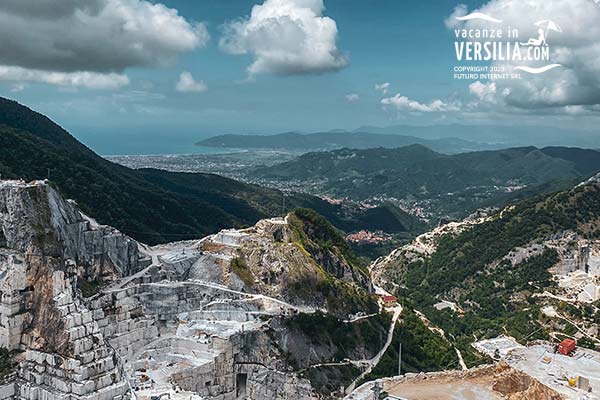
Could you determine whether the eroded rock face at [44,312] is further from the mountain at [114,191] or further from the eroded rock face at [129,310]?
the mountain at [114,191]

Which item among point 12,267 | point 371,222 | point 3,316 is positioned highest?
point 12,267

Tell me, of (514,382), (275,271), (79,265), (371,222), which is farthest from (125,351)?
(371,222)

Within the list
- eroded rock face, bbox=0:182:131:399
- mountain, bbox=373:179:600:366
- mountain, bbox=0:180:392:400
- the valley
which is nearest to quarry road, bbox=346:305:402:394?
the valley

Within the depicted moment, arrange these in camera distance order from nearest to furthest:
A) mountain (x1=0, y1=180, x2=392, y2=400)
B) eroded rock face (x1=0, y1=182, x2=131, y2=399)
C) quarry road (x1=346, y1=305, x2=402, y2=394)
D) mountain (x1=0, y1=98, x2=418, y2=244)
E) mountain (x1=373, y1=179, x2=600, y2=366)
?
1. eroded rock face (x1=0, y1=182, x2=131, y2=399)
2. mountain (x1=0, y1=180, x2=392, y2=400)
3. quarry road (x1=346, y1=305, x2=402, y2=394)
4. mountain (x1=373, y1=179, x2=600, y2=366)
5. mountain (x1=0, y1=98, x2=418, y2=244)

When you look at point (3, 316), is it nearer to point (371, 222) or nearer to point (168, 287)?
point (168, 287)

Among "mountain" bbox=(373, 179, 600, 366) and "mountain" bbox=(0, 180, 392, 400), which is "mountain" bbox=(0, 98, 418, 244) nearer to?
"mountain" bbox=(0, 180, 392, 400)

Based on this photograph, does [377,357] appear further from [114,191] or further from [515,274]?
[114,191]

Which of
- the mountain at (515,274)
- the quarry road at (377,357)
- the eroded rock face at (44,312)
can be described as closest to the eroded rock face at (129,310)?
the eroded rock face at (44,312)
